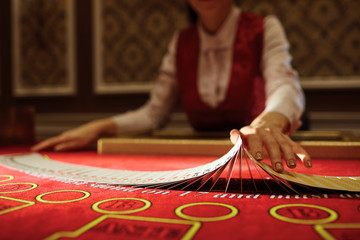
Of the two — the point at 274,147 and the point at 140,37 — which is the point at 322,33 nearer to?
the point at 140,37

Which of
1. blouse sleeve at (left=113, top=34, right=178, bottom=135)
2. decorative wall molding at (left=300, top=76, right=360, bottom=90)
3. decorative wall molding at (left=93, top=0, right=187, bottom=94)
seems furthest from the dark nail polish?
decorative wall molding at (left=93, top=0, right=187, bottom=94)

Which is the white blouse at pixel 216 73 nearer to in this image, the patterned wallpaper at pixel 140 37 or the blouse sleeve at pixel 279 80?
the blouse sleeve at pixel 279 80

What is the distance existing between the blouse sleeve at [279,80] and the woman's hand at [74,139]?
2.06 ft

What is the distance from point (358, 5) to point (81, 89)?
1.99 m

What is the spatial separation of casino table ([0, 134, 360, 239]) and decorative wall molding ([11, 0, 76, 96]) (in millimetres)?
2098

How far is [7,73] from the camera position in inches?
105

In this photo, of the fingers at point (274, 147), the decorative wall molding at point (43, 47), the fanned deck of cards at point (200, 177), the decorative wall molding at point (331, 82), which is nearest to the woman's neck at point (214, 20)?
the decorative wall molding at point (331, 82)

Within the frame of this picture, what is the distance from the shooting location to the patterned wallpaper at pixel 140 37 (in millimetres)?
1894

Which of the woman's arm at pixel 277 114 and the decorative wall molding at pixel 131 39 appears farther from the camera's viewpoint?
the decorative wall molding at pixel 131 39

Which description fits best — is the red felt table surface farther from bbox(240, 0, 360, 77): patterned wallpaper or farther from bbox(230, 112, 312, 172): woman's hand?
bbox(240, 0, 360, 77): patterned wallpaper

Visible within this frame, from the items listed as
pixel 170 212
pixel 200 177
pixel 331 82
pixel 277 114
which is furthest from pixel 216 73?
pixel 170 212

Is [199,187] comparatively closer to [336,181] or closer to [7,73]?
[336,181]

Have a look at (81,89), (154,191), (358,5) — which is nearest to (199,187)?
(154,191)

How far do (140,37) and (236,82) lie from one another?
1131 millimetres
